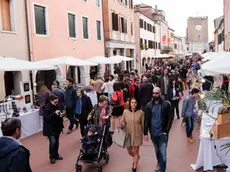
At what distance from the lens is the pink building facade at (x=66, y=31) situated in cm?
1552

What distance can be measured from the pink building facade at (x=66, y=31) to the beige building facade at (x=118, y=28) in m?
1.65

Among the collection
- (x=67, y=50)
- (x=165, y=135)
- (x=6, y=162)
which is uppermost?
(x=67, y=50)

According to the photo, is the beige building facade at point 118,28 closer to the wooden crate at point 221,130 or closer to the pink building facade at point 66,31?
the pink building facade at point 66,31

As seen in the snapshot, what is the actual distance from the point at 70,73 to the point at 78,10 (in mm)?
4309

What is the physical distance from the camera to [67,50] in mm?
18531

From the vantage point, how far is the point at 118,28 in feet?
93.1

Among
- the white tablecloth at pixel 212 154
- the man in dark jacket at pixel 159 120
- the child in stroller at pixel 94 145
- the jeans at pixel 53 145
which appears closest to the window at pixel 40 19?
the jeans at pixel 53 145

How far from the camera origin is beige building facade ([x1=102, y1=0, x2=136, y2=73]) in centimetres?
2589

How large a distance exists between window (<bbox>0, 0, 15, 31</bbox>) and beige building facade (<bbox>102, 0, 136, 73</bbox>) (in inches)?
501

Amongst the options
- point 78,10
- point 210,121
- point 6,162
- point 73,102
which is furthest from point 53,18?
point 6,162

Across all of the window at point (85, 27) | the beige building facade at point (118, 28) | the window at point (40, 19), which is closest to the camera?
the window at point (40, 19)

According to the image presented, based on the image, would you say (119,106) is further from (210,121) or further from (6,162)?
(6,162)

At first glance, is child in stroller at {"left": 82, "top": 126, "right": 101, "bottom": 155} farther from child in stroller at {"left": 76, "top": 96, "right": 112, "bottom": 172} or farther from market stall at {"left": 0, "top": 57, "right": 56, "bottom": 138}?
market stall at {"left": 0, "top": 57, "right": 56, "bottom": 138}

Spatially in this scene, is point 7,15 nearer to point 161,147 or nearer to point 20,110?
point 20,110
